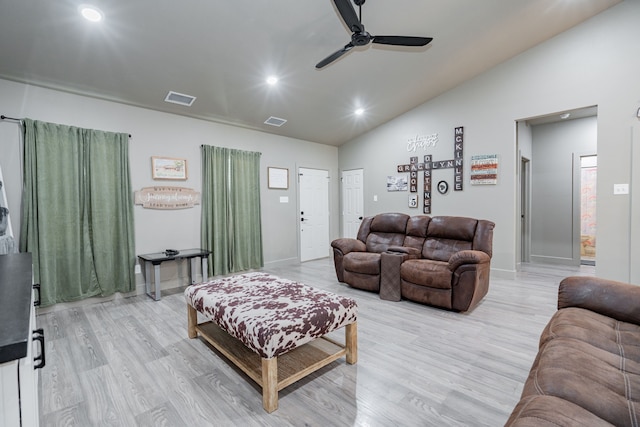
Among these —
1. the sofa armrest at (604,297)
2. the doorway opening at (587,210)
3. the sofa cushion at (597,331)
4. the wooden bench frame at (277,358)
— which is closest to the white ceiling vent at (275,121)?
the wooden bench frame at (277,358)

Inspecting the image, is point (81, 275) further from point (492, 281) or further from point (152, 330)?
point (492, 281)

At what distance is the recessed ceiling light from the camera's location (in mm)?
2477

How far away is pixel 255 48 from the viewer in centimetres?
331

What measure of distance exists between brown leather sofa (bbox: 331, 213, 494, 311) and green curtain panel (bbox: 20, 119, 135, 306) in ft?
9.88

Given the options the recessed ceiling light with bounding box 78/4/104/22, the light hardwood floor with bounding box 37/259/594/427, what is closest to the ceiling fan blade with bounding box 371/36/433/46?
the recessed ceiling light with bounding box 78/4/104/22

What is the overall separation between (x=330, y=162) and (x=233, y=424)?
572cm

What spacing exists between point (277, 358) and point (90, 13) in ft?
10.8

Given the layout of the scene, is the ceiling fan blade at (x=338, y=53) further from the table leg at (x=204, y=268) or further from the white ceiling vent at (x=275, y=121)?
the table leg at (x=204, y=268)

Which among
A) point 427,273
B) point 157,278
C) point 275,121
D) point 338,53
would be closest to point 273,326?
point 427,273

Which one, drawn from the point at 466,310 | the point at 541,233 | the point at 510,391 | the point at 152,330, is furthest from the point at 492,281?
the point at 152,330

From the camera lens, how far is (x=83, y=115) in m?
3.62

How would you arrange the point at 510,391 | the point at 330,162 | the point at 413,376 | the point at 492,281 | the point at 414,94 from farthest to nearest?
the point at 330,162 → the point at 414,94 → the point at 492,281 → the point at 413,376 → the point at 510,391

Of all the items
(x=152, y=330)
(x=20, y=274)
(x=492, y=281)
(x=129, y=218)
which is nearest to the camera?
(x=20, y=274)

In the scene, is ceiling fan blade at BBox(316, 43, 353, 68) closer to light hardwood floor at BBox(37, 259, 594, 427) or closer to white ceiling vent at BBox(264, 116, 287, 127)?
white ceiling vent at BBox(264, 116, 287, 127)
